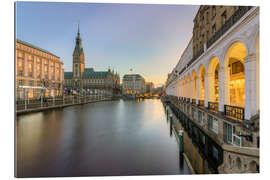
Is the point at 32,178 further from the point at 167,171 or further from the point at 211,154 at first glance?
the point at 211,154

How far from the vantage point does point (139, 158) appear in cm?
484

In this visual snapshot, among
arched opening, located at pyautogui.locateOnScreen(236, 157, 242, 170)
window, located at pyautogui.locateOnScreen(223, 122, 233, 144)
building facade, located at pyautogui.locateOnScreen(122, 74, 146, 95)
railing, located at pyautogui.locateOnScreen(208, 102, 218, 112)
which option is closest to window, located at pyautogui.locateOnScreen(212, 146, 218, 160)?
window, located at pyautogui.locateOnScreen(223, 122, 233, 144)

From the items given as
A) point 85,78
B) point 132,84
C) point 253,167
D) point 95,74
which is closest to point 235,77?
point 253,167

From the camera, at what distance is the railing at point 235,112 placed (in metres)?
4.10

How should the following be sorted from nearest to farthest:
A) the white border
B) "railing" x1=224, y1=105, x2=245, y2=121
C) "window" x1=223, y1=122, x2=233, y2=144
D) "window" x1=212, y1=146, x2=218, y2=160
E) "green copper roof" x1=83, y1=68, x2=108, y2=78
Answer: the white border → "railing" x1=224, y1=105, x2=245, y2=121 → "window" x1=223, y1=122, x2=233, y2=144 → "window" x1=212, y1=146, x2=218, y2=160 → "green copper roof" x1=83, y1=68, x2=108, y2=78

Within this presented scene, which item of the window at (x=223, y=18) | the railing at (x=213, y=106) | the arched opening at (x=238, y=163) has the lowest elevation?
the arched opening at (x=238, y=163)

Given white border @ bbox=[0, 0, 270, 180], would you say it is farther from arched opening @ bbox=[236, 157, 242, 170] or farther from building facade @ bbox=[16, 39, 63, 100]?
building facade @ bbox=[16, 39, 63, 100]

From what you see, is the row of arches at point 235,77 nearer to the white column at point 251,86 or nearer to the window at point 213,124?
the white column at point 251,86

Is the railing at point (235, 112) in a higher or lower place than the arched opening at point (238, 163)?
higher

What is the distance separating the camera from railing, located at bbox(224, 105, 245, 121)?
410 cm

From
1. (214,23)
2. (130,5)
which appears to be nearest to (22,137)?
(130,5)

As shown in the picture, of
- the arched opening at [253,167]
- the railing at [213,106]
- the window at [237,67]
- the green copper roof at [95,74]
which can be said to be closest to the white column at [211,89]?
the railing at [213,106]
